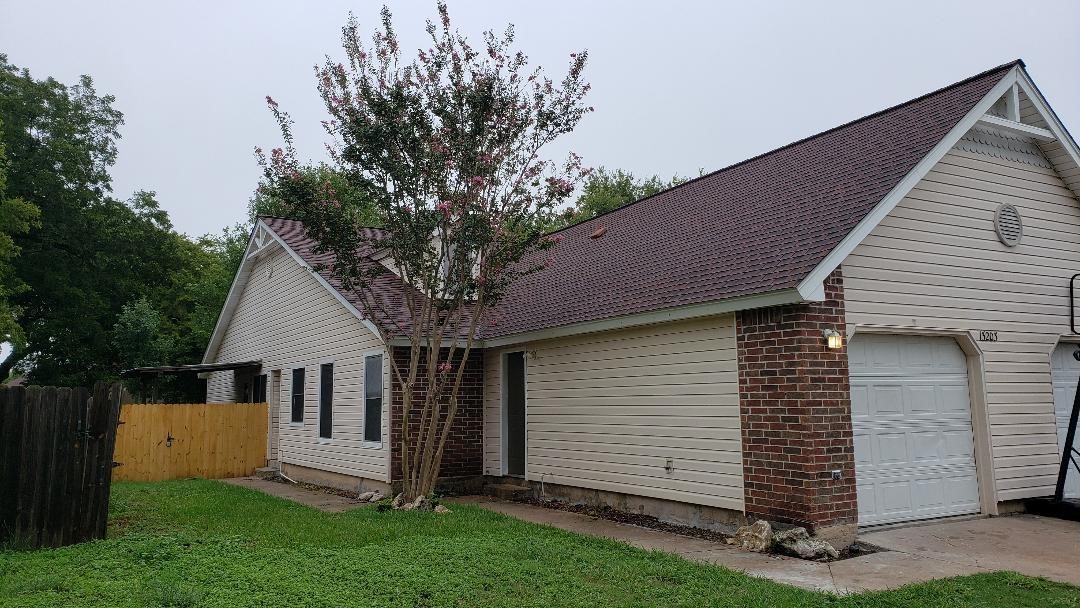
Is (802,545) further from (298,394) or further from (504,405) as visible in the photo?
(298,394)

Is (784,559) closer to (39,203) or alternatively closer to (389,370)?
(389,370)

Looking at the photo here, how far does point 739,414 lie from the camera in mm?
8367

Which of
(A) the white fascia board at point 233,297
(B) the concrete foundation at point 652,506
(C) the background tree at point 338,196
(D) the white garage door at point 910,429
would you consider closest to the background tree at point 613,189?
(C) the background tree at point 338,196

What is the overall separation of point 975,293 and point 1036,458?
224cm

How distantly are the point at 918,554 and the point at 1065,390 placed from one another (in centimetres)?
472

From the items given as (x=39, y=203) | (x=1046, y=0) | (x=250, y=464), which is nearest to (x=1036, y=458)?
(x=1046, y=0)

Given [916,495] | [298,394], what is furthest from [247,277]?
[916,495]

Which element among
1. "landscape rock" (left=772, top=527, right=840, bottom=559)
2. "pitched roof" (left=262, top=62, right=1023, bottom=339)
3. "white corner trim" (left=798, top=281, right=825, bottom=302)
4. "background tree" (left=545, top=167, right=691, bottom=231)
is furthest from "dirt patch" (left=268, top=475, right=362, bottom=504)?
"background tree" (left=545, top=167, right=691, bottom=231)

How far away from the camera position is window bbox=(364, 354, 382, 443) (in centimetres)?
1309

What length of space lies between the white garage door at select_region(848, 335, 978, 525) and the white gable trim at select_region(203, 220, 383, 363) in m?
7.26

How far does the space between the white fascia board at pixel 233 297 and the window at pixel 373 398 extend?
247 inches

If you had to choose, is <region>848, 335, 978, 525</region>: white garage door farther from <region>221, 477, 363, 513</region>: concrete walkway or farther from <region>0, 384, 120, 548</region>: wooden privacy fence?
<region>0, 384, 120, 548</region>: wooden privacy fence

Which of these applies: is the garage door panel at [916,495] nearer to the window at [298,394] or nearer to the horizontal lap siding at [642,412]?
the horizontal lap siding at [642,412]

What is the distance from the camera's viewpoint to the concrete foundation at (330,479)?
13000 mm
